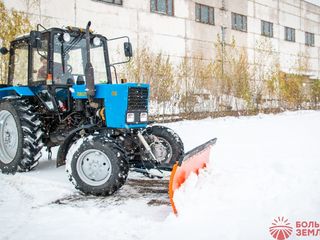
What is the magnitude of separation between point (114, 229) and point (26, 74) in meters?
3.84

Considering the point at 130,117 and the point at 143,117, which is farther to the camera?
the point at 143,117

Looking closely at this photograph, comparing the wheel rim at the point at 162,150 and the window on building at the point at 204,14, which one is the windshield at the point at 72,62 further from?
the window on building at the point at 204,14

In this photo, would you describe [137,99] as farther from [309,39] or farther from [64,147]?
[309,39]

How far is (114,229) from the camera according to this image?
3723 mm

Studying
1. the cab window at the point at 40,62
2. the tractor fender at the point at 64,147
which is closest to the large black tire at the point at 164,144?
the tractor fender at the point at 64,147

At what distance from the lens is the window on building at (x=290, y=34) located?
98.9 ft

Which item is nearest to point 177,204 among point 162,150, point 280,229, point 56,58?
point 280,229

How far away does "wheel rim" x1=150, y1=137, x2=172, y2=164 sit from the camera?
5.79m

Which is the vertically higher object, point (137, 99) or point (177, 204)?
point (137, 99)

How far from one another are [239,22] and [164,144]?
2085 cm

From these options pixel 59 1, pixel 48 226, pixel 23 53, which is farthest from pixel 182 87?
pixel 48 226

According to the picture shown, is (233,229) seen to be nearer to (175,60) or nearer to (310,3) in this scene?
(175,60)

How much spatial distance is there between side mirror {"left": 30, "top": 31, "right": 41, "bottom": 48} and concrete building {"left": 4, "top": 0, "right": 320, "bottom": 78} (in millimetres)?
8527

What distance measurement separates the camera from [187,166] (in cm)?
471
